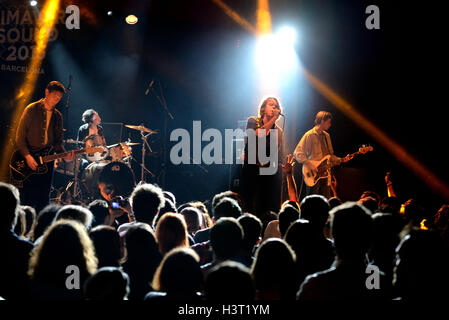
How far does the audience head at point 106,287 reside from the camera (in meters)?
1.79

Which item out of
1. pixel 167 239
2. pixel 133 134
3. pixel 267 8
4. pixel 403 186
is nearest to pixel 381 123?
pixel 403 186

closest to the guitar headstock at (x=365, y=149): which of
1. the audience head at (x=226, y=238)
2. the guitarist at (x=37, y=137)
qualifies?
the guitarist at (x=37, y=137)

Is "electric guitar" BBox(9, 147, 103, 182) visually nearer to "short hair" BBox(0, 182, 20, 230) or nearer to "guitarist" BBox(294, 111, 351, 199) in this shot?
"short hair" BBox(0, 182, 20, 230)

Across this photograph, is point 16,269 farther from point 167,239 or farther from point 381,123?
point 381,123

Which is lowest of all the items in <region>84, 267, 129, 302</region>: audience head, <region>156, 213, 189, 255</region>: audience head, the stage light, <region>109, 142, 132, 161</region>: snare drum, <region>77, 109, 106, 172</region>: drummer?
<region>84, 267, 129, 302</region>: audience head

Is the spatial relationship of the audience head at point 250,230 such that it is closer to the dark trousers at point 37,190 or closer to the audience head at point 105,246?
the audience head at point 105,246

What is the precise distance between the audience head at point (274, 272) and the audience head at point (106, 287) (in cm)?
64

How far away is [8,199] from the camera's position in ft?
8.43

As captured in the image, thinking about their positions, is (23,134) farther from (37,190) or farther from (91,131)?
(91,131)

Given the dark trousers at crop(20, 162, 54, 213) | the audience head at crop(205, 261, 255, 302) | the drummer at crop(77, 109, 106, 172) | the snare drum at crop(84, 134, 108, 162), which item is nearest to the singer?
the dark trousers at crop(20, 162, 54, 213)

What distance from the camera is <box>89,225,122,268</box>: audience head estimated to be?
2.59m

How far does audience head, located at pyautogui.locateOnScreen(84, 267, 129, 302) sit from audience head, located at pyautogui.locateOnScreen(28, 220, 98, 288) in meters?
0.42

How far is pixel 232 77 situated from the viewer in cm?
1065
